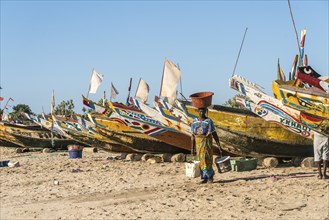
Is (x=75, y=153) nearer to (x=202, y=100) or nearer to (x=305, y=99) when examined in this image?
(x=202, y=100)

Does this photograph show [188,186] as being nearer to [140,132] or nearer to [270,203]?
Result: [270,203]

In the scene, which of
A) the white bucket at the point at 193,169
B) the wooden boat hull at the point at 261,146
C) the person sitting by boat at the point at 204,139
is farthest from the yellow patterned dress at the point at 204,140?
the wooden boat hull at the point at 261,146

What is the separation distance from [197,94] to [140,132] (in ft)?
18.0

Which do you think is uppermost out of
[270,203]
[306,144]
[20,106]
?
[20,106]

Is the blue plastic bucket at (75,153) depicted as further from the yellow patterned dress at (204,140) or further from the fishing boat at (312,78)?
the fishing boat at (312,78)

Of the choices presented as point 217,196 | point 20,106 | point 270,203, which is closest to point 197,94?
point 217,196

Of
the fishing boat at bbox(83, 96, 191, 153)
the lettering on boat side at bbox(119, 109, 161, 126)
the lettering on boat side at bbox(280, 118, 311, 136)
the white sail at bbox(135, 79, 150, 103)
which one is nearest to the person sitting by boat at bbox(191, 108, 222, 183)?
the lettering on boat side at bbox(280, 118, 311, 136)

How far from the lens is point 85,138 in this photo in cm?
1695

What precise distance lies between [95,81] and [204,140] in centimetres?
885

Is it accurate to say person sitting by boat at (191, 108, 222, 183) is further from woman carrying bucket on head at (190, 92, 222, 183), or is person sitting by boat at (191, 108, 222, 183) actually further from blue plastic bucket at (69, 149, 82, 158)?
blue plastic bucket at (69, 149, 82, 158)

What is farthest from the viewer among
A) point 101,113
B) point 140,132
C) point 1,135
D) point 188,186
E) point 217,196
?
point 1,135

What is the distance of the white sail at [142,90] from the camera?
1461 cm

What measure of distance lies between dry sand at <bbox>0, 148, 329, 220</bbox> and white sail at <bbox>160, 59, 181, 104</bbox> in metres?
1.85

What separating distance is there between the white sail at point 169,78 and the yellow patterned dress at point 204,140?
276cm
